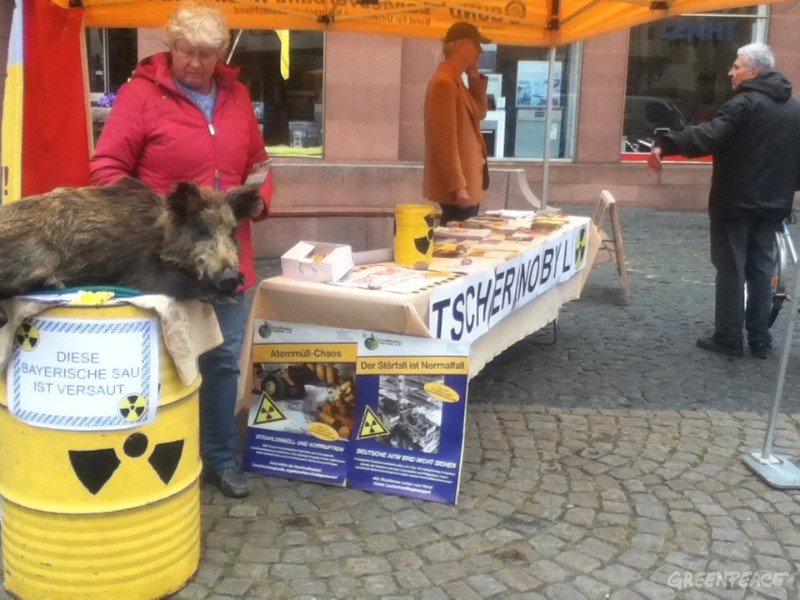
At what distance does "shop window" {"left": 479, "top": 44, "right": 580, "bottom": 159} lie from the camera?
12859mm

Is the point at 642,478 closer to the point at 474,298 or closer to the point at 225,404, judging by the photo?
the point at 474,298

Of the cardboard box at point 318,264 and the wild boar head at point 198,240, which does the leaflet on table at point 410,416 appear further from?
the wild boar head at point 198,240

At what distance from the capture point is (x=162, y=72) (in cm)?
333

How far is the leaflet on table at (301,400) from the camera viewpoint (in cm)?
371

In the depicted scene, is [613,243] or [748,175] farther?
[613,243]

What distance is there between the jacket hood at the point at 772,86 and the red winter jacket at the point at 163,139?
12.4ft

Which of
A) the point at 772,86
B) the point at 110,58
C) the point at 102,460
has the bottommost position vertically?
the point at 102,460

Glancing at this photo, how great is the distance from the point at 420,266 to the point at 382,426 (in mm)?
851

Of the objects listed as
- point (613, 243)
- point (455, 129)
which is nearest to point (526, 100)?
point (613, 243)

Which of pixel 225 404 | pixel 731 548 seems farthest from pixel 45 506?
pixel 731 548

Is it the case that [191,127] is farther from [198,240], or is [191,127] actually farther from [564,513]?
[564,513]

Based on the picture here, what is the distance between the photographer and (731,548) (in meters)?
3.46

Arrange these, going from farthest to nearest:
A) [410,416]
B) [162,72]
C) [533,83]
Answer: [533,83] < [410,416] < [162,72]

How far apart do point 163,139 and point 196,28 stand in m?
0.43
